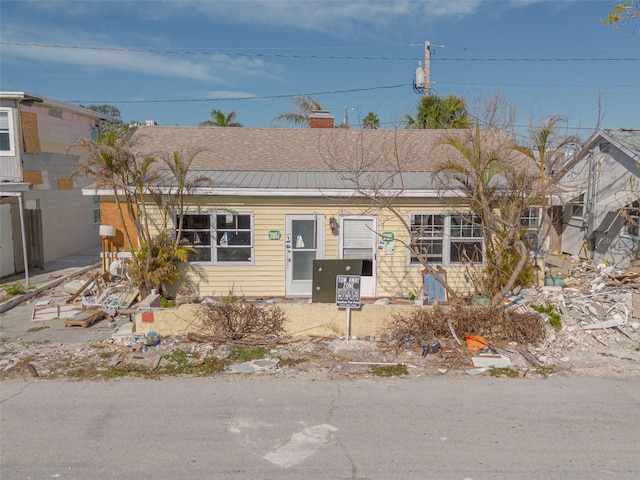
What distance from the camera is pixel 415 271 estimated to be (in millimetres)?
12047

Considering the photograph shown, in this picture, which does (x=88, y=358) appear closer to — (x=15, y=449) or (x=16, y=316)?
(x=15, y=449)

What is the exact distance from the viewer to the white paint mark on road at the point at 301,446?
16.5ft

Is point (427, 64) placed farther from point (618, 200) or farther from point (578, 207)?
point (618, 200)

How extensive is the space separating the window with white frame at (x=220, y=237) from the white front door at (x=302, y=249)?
0.93 meters

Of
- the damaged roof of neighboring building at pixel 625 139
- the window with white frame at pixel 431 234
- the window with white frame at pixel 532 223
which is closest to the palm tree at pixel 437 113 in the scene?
the damaged roof of neighboring building at pixel 625 139

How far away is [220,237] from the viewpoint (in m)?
12.0

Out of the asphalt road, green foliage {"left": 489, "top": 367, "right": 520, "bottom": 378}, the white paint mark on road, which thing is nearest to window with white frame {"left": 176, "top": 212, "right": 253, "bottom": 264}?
the asphalt road

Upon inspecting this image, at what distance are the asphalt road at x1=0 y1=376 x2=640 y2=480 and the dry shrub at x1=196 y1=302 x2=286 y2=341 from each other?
1668 mm

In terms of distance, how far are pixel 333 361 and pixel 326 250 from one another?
435cm

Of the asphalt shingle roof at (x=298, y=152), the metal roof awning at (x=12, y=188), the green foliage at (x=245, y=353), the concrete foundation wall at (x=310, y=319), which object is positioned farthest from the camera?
the metal roof awning at (x=12, y=188)

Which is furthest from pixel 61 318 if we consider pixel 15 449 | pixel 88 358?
pixel 15 449

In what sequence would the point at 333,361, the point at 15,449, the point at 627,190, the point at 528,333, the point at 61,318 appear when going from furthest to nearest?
the point at 627,190 → the point at 61,318 → the point at 528,333 → the point at 333,361 → the point at 15,449

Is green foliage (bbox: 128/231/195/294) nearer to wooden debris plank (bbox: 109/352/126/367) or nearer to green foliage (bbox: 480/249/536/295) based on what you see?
wooden debris plank (bbox: 109/352/126/367)

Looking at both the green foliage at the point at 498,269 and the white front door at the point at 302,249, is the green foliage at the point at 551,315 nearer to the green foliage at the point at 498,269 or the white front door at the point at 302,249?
the green foliage at the point at 498,269
